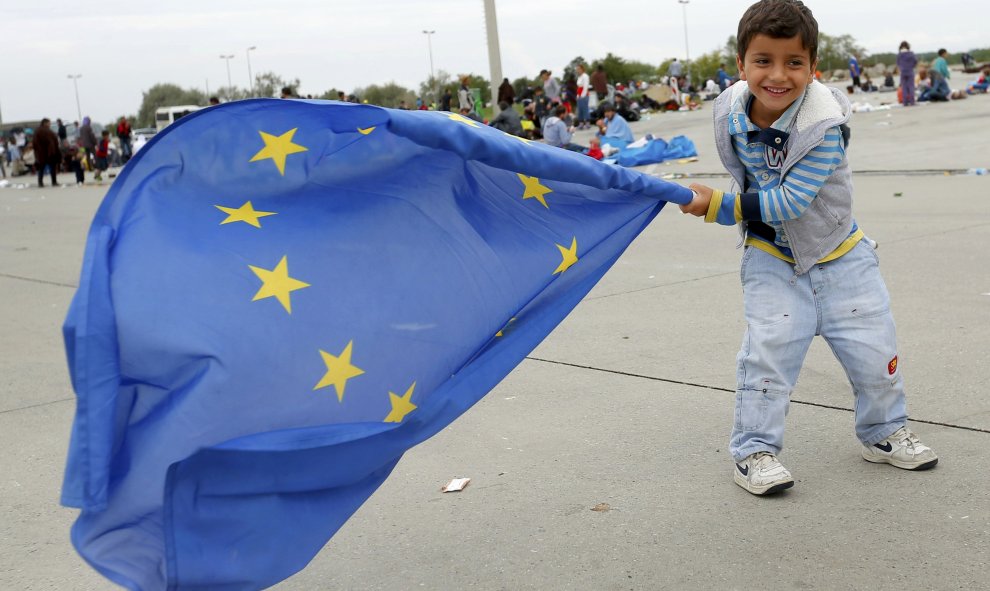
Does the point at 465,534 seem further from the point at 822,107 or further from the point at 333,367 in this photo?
the point at 822,107

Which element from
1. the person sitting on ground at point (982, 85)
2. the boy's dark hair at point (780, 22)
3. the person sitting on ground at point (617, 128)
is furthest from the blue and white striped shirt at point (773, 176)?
the person sitting on ground at point (982, 85)

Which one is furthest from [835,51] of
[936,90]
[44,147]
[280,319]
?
[280,319]

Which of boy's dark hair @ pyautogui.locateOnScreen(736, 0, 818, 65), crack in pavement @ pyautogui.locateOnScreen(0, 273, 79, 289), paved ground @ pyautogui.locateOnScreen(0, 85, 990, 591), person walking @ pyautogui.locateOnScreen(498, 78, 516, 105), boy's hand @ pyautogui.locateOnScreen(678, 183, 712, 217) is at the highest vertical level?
person walking @ pyautogui.locateOnScreen(498, 78, 516, 105)

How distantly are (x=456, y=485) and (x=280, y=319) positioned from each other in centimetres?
142

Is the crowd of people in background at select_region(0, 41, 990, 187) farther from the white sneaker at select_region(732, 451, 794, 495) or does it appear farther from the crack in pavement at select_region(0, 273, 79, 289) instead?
the white sneaker at select_region(732, 451, 794, 495)

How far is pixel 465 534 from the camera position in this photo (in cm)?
348

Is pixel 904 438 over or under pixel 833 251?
under

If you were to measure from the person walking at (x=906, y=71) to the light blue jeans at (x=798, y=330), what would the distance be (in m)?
21.1

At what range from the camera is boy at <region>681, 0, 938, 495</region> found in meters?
3.43

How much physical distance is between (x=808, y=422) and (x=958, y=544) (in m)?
1.21

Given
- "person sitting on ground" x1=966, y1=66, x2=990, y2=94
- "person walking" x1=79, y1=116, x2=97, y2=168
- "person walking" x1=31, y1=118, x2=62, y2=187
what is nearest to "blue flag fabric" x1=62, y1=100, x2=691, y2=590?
"person sitting on ground" x1=966, y1=66, x2=990, y2=94

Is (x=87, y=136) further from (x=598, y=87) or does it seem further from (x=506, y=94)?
(x=506, y=94)

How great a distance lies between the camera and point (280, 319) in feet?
8.82

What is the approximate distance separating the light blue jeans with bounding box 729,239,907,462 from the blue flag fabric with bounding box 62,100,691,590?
0.76 m
